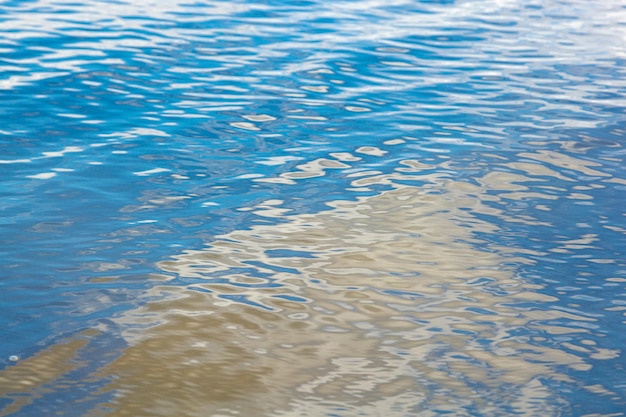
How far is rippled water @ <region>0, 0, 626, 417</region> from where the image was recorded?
3.86 metres

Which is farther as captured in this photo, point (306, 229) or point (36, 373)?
point (306, 229)

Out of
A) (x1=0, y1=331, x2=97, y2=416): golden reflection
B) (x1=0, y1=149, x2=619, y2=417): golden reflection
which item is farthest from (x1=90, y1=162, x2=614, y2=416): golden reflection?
(x1=0, y1=331, x2=97, y2=416): golden reflection

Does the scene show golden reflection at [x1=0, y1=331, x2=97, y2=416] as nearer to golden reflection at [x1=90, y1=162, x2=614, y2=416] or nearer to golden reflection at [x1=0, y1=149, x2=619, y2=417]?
golden reflection at [x1=0, y1=149, x2=619, y2=417]

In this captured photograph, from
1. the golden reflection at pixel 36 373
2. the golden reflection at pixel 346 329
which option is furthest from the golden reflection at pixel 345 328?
the golden reflection at pixel 36 373

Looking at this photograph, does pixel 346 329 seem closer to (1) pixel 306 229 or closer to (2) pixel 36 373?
(1) pixel 306 229

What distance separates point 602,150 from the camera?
23.4 ft

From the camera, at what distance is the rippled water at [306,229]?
12.7 feet

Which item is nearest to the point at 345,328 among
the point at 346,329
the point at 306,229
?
the point at 346,329

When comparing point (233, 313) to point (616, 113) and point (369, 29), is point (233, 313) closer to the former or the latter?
point (616, 113)

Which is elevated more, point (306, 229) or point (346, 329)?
point (306, 229)

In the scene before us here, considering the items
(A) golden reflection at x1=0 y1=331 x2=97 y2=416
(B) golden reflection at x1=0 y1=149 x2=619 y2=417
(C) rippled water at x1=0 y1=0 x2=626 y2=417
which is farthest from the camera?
(C) rippled water at x1=0 y1=0 x2=626 y2=417

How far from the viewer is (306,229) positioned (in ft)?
17.8

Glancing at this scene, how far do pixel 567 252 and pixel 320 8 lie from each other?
793 cm

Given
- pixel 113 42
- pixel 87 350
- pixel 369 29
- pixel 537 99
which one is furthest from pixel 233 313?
pixel 369 29
